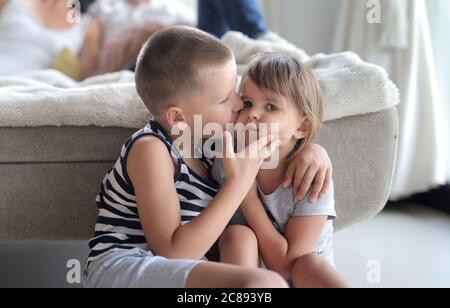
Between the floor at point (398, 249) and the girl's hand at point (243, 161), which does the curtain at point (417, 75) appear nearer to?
the floor at point (398, 249)

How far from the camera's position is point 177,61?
1057mm

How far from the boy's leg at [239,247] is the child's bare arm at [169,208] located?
61mm

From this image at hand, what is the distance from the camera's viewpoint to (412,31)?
199cm

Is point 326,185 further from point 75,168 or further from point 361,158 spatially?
point 75,168

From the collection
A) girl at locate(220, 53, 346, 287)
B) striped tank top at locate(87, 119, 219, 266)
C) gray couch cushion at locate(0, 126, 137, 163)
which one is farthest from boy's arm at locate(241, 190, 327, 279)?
gray couch cushion at locate(0, 126, 137, 163)

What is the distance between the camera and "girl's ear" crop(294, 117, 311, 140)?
1.16m

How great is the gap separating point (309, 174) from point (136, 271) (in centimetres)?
35

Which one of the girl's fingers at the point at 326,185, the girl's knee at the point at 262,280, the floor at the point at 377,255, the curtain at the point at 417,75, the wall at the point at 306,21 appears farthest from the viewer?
the wall at the point at 306,21

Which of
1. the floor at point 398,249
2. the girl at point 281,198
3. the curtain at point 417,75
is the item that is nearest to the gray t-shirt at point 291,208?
the girl at point 281,198

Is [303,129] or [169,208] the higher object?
[303,129]

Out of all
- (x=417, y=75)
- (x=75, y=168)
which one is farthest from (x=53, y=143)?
(x=417, y=75)

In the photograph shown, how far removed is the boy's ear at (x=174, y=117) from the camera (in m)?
1.09

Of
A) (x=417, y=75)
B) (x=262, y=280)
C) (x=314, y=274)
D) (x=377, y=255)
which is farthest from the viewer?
(x=417, y=75)

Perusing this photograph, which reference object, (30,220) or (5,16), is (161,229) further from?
(5,16)
